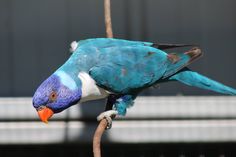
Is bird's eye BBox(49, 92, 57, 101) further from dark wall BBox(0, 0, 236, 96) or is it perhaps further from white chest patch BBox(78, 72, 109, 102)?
dark wall BBox(0, 0, 236, 96)

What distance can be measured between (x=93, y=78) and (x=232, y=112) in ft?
3.72

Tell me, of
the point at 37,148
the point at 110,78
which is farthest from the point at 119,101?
the point at 37,148

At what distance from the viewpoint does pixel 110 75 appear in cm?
152

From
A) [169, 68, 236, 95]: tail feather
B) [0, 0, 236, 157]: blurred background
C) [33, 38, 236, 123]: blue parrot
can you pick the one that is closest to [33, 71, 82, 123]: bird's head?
[33, 38, 236, 123]: blue parrot

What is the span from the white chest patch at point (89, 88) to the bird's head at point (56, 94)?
17 millimetres

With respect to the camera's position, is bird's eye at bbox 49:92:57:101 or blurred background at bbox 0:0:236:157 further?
blurred background at bbox 0:0:236:157

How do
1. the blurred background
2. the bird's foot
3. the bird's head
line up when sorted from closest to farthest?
the bird's head, the bird's foot, the blurred background

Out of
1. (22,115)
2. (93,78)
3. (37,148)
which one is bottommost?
(37,148)

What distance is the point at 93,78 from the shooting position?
150cm

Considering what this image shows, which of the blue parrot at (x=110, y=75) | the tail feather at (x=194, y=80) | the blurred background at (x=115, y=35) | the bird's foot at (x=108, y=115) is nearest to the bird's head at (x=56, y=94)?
the blue parrot at (x=110, y=75)

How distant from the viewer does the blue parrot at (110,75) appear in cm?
144

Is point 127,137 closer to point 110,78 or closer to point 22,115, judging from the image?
point 22,115

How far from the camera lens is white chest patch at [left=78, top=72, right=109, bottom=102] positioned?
1.47m

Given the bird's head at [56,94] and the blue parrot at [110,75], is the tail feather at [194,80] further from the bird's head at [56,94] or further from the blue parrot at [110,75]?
the bird's head at [56,94]
